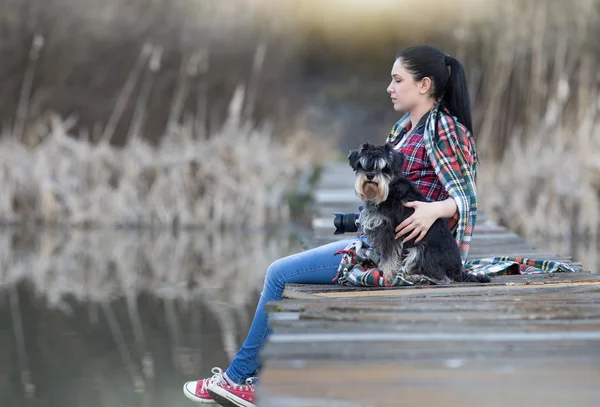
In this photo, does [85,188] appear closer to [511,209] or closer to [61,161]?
[61,161]

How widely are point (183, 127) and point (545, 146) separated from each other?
350 cm

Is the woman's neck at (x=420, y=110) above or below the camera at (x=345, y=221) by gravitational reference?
above

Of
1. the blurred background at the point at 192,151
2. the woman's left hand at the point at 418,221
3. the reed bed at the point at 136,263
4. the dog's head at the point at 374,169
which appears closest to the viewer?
the dog's head at the point at 374,169

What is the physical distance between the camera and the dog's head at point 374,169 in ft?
10.4

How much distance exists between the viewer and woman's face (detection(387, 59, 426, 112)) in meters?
3.58

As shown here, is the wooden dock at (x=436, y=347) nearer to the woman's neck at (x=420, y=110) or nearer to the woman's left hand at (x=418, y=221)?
the woman's left hand at (x=418, y=221)

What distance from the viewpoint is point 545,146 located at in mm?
8594

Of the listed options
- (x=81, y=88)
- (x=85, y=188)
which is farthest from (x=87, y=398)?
(x=81, y=88)

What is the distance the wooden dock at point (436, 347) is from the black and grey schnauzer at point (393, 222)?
8 centimetres

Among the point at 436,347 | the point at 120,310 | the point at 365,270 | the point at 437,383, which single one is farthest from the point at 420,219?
the point at 120,310

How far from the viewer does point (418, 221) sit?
3289 millimetres

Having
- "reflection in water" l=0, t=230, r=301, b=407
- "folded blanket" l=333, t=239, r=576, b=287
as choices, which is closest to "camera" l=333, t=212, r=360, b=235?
"folded blanket" l=333, t=239, r=576, b=287

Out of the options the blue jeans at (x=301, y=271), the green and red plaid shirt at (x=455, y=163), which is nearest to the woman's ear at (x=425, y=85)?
the green and red plaid shirt at (x=455, y=163)

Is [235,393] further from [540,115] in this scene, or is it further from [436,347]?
[540,115]
